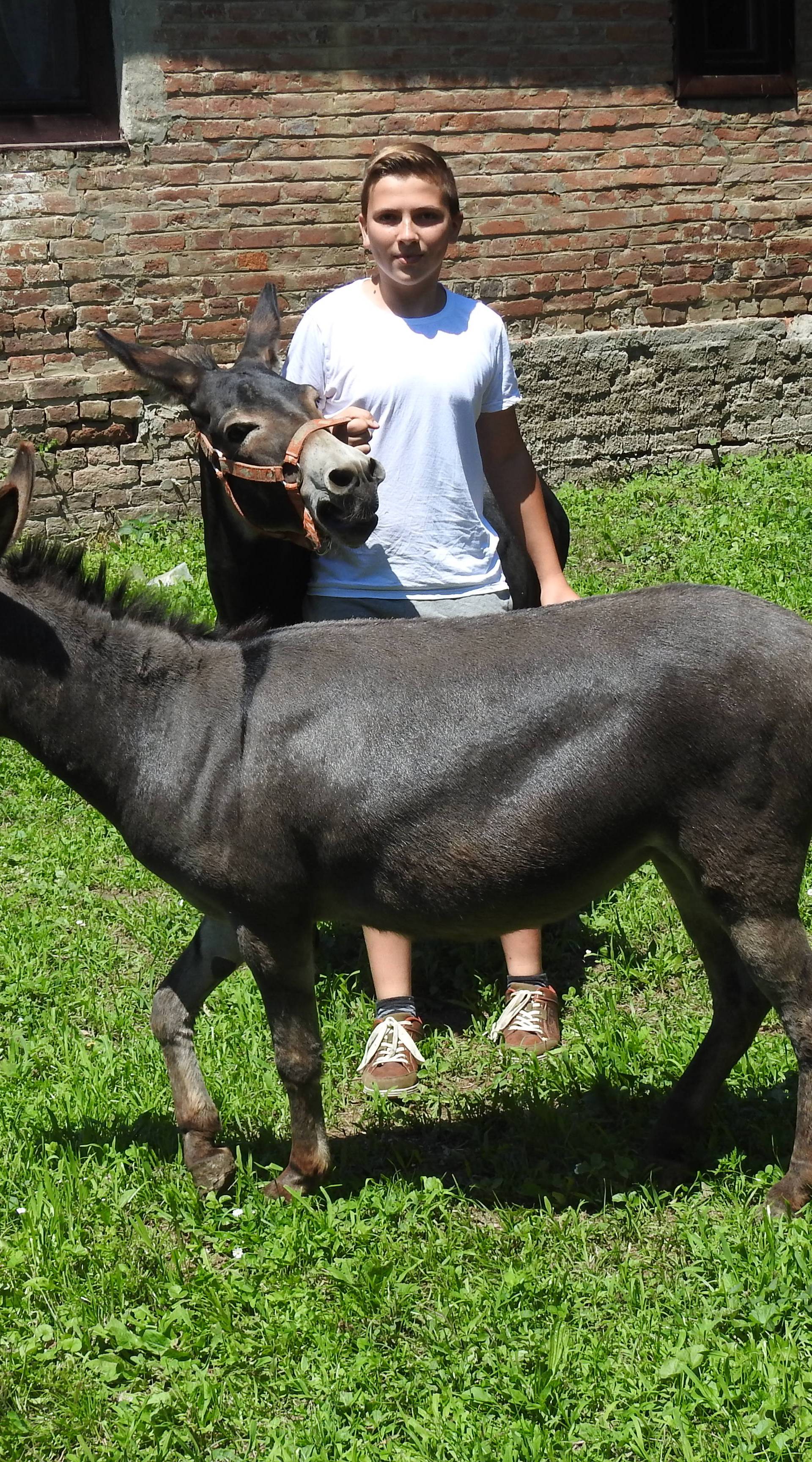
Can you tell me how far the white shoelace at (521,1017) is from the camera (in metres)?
4.24

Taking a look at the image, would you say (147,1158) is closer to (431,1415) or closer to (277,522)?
(431,1415)

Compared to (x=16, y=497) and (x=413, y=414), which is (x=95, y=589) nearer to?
(x=16, y=497)

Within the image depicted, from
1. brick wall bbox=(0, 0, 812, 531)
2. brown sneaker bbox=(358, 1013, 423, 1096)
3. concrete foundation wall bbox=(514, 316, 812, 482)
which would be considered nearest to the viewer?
brown sneaker bbox=(358, 1013, 423, 1096)

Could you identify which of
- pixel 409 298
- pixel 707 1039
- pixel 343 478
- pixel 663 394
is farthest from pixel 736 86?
pixel 707 1039

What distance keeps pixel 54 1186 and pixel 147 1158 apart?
0.83ft

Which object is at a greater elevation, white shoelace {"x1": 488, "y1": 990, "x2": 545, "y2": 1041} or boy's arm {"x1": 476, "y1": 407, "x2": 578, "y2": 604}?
boy's arm {"x1": 476, "y1": 407, "x2": 578, "y2": 604}

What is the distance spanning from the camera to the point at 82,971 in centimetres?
474

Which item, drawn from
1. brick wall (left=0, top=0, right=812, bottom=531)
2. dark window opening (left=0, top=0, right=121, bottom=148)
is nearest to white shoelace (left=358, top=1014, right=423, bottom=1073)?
brick wall (left=0, top=0, right=812, bottom=531)

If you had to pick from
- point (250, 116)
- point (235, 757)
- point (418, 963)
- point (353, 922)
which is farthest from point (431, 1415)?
point (250, 116)

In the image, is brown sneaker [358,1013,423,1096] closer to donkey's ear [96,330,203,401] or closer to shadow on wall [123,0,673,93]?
donkey's ear [96,330,203,401]

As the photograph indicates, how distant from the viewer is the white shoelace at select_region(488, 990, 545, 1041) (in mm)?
4238

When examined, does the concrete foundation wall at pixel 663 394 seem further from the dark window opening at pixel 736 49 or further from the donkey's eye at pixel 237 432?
the donkey's eye at pixel 237 432

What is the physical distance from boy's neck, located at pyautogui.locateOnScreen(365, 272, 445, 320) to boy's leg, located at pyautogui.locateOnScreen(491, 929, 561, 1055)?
6.09 feet

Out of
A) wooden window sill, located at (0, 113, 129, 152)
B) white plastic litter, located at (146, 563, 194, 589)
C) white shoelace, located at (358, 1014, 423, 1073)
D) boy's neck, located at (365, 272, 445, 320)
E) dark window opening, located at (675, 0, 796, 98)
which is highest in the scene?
dark window opening, located at (675, 0, 796, 98)
